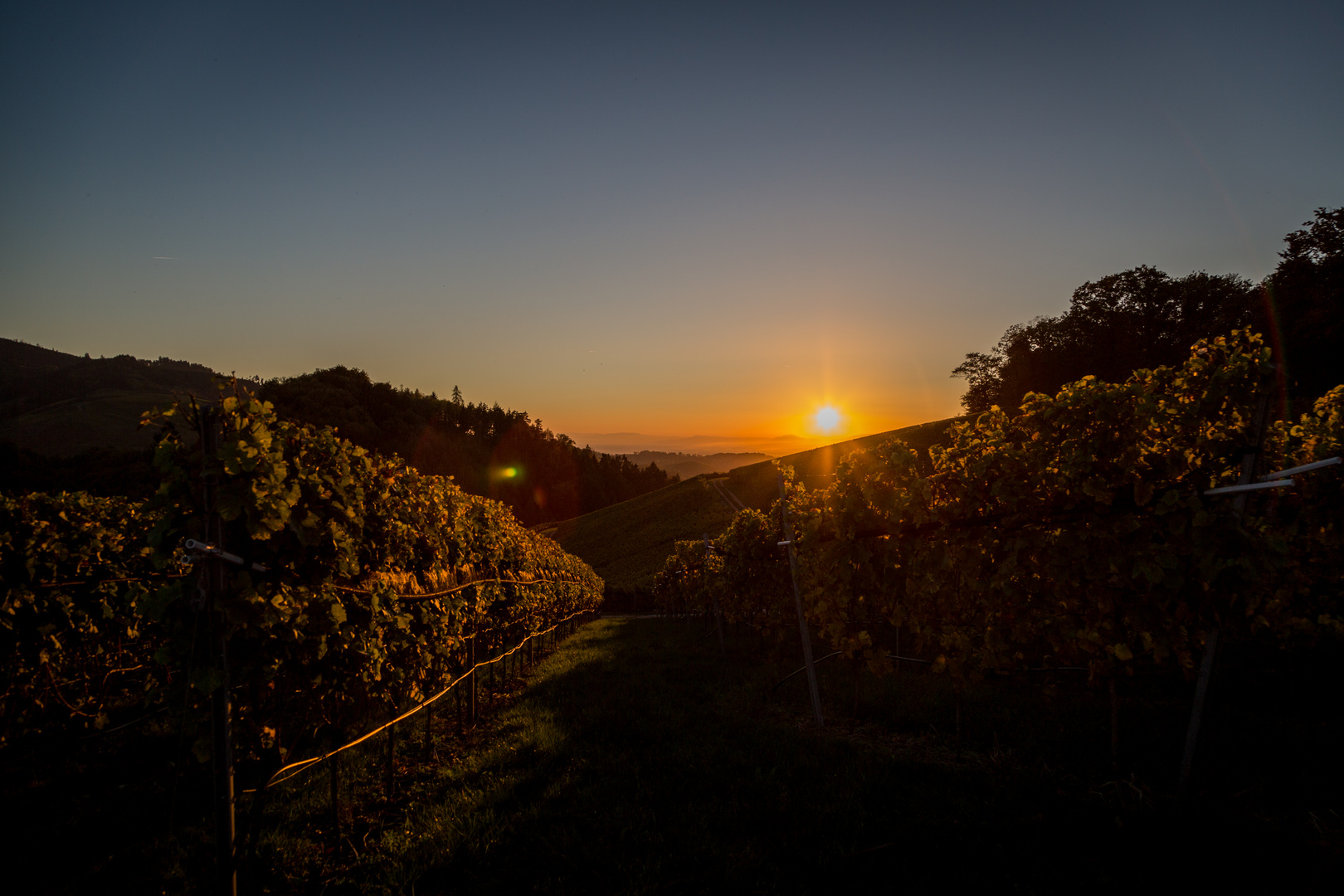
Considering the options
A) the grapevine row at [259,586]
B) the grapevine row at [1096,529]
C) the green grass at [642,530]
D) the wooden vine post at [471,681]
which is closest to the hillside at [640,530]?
the green grass at [642,530]

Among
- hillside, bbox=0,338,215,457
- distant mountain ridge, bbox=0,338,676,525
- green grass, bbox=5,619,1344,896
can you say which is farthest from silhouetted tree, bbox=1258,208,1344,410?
hillside, bbox=0,338,215,457

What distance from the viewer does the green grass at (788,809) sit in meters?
4.12

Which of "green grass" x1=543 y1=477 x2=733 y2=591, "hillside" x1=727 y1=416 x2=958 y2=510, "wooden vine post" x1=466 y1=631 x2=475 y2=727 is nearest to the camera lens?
"wooden vine post" x1=466 y1=631 x2=475 y2=727

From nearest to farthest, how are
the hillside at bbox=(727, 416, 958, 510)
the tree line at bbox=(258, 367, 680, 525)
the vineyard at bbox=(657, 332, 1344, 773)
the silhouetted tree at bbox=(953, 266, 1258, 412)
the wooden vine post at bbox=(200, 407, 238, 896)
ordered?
the wooden vine post at bbox=(200, 407, 238, 896), the vineyard at bbox=(657, 332, 1344, 773), the silhouetted tree at bbox=(953, 266, 1258, 412), the hillside at bbox=(727, 416, 958, 510), the tree line at bbox=(258, 367, 680, 525)

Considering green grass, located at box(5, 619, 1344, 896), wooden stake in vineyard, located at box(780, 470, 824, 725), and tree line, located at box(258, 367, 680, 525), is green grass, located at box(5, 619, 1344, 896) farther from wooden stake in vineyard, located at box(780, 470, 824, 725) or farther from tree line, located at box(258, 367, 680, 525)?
tree line, located at box(258, 367, 680, 525)

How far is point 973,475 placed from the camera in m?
5.54

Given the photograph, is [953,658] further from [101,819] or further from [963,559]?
[101,819]

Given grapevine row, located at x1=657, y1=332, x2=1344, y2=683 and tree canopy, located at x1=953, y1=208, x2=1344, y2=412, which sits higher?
tree canopy, located at x1=953, y1=208, x2=1344, y2=412

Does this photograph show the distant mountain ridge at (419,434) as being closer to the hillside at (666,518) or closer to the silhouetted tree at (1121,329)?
the hillside at (666,518)

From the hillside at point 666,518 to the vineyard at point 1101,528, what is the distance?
33.5 metres

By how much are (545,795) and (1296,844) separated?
5762 mm

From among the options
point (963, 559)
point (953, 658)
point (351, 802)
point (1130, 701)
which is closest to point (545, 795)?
point (351, 802)

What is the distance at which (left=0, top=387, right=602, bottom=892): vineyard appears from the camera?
3400mm

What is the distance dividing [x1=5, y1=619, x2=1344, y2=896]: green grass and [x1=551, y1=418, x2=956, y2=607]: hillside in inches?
1267
